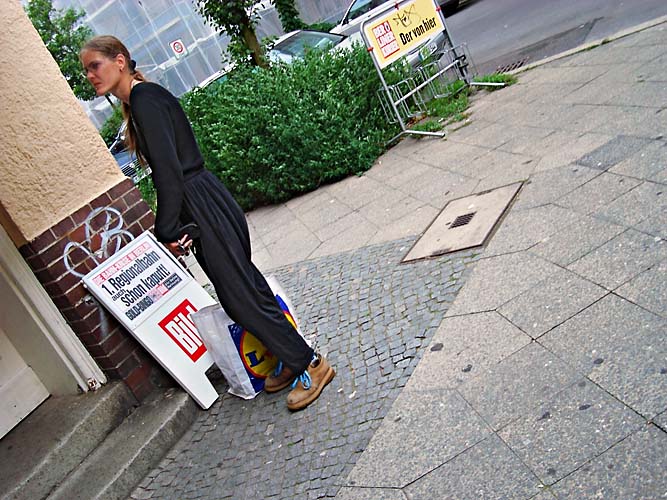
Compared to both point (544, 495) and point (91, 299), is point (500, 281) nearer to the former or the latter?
point (544, 495)

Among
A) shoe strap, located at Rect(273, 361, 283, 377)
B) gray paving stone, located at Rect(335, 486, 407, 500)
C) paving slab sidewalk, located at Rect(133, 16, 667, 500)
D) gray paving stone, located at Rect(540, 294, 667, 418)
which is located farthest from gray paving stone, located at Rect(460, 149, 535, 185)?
gray paving stone, located at Rect(335, 486, 407, 500)

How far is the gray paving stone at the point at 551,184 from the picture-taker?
4293mm

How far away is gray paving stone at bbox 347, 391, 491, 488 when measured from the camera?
8.50 feet

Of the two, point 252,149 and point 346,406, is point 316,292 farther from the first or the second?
point 252,149

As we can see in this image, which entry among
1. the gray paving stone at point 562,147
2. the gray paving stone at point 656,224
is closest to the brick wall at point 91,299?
the gray paving stone at point 656,224

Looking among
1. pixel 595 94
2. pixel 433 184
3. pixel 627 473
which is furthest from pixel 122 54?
pixel 595 94

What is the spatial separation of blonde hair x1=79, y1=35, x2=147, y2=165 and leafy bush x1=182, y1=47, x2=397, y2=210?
375 centimetres

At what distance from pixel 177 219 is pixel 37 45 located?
5.38ft

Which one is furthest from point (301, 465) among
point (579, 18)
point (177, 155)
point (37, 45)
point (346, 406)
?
point (579, 18)

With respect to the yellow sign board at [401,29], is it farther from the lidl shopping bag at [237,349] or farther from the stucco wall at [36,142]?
the lidl shopping bag at [237,349]

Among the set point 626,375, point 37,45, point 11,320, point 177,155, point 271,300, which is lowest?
point 626,375

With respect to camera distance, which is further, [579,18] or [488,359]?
[579,18]

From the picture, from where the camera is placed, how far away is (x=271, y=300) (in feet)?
11.3

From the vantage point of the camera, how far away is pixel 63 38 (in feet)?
61.0
